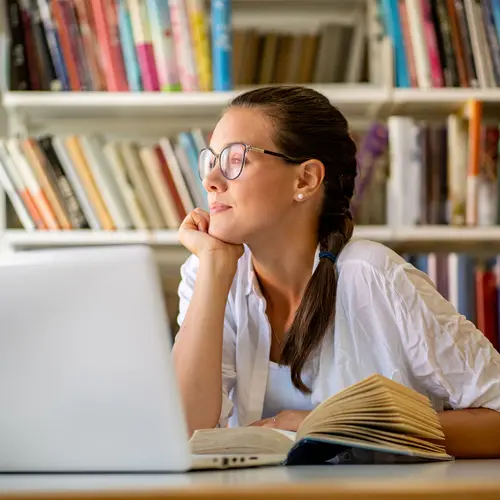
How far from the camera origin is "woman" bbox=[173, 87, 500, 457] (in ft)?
4.36

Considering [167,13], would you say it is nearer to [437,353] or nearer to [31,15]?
[31,15]

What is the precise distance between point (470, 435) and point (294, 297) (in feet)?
1.63

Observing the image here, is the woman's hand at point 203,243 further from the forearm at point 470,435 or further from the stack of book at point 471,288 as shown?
the stack of book at point 471,288

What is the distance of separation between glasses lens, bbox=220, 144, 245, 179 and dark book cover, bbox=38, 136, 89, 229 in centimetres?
92

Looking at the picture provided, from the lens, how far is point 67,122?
2.59 meters

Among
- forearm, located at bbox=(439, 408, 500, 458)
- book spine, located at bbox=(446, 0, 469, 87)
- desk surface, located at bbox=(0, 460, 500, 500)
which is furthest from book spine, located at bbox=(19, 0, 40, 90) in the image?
desk surface, located at bbox=(0, 460, 500, 500)

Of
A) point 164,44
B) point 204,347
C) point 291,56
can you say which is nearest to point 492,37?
point 291,56

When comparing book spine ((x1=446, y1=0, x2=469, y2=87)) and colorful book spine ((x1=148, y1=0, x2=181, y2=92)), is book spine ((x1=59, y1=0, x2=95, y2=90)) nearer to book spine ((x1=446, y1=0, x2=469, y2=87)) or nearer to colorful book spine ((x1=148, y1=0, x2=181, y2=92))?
colorful book spine ((x1=148, y1=0, x2=181, y2=92))

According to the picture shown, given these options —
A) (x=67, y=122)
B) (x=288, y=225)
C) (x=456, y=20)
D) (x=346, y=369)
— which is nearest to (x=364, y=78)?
(x=456, y=20)

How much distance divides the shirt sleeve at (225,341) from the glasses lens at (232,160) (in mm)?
222

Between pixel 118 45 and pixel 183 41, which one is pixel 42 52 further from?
pixel 183 41

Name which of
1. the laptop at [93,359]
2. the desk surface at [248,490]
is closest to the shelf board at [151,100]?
the laptop at [93,359]

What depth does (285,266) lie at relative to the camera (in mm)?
1568

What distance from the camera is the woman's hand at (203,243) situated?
1.51 meters
